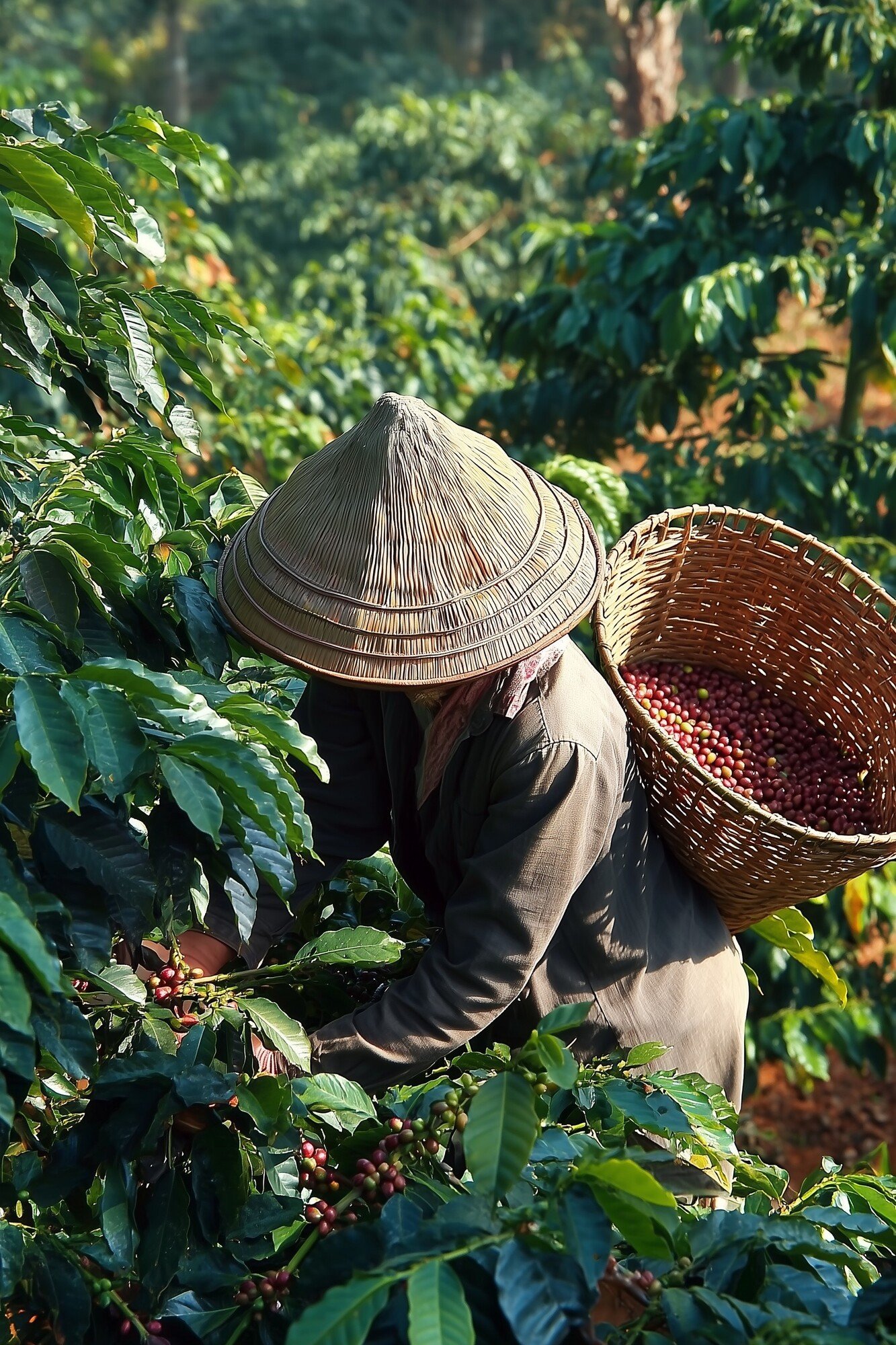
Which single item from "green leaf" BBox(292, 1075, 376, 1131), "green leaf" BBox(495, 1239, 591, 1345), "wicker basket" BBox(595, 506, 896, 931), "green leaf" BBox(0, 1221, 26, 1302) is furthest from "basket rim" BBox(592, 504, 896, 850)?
"green leaf" BBox(0, 1221, 26, 1302)

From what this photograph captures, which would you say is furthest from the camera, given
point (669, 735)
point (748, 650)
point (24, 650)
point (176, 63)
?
point (176, 63)

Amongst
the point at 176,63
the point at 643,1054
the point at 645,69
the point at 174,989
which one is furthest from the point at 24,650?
the point at 176,63

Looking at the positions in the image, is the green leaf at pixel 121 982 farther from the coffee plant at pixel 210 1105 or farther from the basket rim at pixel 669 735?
the basket rim at pixel 669 735

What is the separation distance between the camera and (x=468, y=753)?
5.17 feet

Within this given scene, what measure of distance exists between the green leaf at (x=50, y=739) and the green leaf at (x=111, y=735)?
0.01 metres

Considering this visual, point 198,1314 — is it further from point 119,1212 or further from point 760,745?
point 760,745

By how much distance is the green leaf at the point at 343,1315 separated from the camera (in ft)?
3.13

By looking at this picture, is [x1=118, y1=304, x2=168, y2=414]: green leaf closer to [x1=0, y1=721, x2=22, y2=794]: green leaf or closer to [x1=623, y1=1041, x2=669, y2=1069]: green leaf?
[x1=0, y1=721, x2=22, y2=794]: green leaf

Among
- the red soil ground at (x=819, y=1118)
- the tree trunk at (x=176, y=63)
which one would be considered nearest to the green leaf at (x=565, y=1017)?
the red soil ground at (x=819, y=1118)

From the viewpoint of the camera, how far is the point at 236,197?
30.4 ft

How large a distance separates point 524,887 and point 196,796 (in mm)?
564

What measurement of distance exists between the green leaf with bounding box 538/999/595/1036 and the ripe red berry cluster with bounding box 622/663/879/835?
2.60ft

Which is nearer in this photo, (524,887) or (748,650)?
(524,887)

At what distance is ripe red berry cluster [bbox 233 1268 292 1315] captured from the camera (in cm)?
122
